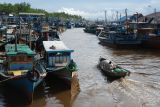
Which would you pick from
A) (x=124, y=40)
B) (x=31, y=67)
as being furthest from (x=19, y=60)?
(x=124, y=40)

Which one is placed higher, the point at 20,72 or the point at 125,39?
the point at 125,39

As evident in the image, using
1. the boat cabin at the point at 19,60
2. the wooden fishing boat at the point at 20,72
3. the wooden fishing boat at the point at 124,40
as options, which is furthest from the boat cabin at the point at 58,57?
the wooden fishing boat at the point at 124,40

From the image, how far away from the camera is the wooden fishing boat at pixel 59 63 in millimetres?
25859

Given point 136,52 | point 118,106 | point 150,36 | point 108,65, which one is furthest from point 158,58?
point 118,106

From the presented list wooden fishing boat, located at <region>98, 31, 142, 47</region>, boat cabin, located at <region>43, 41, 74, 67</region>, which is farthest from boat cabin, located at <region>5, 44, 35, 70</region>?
wooden fishing boat, located at <region>98, 31, 142, 47</region>

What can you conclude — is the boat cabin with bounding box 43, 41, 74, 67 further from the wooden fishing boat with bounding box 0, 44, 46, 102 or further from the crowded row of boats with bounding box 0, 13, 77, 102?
the wooden fishing boat with bounding box 0, 44, 46, 102

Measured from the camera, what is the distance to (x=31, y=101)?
2261 centimetres

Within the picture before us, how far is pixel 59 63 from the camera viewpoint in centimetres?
2734

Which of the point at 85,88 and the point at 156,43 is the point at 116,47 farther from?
the point at 85,88

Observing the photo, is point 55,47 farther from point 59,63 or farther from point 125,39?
point 125,39

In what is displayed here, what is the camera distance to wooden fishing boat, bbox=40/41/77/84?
2586 centimetres

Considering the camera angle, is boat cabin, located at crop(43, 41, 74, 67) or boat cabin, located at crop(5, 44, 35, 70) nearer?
boat cabin, located at crop(5, 44, 35, 70)

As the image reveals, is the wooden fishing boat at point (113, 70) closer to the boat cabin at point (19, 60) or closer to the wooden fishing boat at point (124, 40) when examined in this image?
the boat cabin at point (19, 60)

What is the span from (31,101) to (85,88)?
18.6 feet
